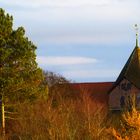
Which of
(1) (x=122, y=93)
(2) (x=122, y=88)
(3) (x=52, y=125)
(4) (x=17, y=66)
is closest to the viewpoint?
(3) (x=52, y=125)

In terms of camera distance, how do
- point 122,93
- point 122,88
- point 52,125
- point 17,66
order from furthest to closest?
point 122,93 → point 122,88 → point 17,66 → point 52,125

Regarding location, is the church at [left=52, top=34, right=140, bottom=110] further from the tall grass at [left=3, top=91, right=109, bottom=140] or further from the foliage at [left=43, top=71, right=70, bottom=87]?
the tall grass at [left=3, top=91, right=109, bottom=140]

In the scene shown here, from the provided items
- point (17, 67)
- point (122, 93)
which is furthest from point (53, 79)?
point (17, 67)

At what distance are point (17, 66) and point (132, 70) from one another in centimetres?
3151

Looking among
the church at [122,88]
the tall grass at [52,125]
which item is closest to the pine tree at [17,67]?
the tall grass at [52,125]

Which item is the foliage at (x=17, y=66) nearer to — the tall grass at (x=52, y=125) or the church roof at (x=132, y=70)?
the tall grass at (x=52, y=125)

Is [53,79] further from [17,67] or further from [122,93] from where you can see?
[17,67]

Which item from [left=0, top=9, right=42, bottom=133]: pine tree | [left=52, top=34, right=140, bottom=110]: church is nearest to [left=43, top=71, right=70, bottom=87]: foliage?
[left=52, top=34, right=140, bottom=110]: church

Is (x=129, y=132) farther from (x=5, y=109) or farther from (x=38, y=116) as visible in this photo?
(x=5, y=109)

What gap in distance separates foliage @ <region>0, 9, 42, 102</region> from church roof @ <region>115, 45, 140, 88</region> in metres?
28.8

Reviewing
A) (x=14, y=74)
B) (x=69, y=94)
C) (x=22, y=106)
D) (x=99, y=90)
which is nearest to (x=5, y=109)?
(x=22, y=106)

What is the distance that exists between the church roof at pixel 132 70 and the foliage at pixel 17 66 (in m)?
28.8

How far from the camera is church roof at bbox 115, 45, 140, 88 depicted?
265ft

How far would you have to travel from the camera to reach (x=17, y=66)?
52.4 meters
